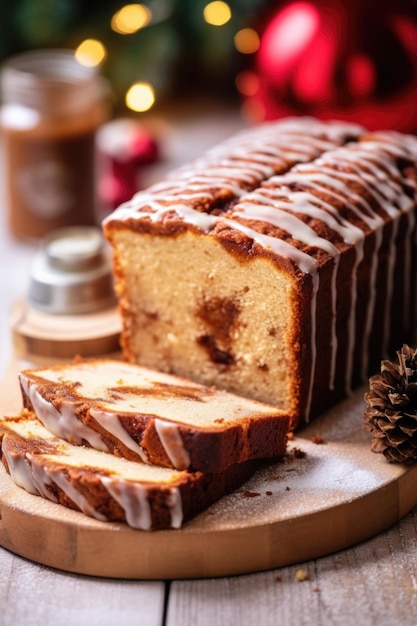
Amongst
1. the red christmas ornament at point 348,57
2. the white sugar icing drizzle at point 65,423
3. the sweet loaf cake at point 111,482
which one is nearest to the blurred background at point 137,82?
the red christmas ornament at point 348,57

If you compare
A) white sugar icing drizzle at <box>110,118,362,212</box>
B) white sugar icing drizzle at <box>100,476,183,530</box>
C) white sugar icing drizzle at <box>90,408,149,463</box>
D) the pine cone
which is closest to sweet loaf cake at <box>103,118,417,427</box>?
white sugar icing drizzle at <box>110,118,362,212</box>

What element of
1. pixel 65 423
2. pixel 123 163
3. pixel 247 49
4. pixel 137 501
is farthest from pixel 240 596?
pixel 247 49

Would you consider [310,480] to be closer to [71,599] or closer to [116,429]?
[116,429]

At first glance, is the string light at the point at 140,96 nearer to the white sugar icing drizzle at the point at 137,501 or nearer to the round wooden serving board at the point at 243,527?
the round wooden serving board at the point at 243,527

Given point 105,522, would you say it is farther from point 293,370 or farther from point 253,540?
point 293,370

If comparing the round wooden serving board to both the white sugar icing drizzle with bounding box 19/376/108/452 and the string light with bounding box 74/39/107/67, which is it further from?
the string light with bounding box 74/39/107/67
